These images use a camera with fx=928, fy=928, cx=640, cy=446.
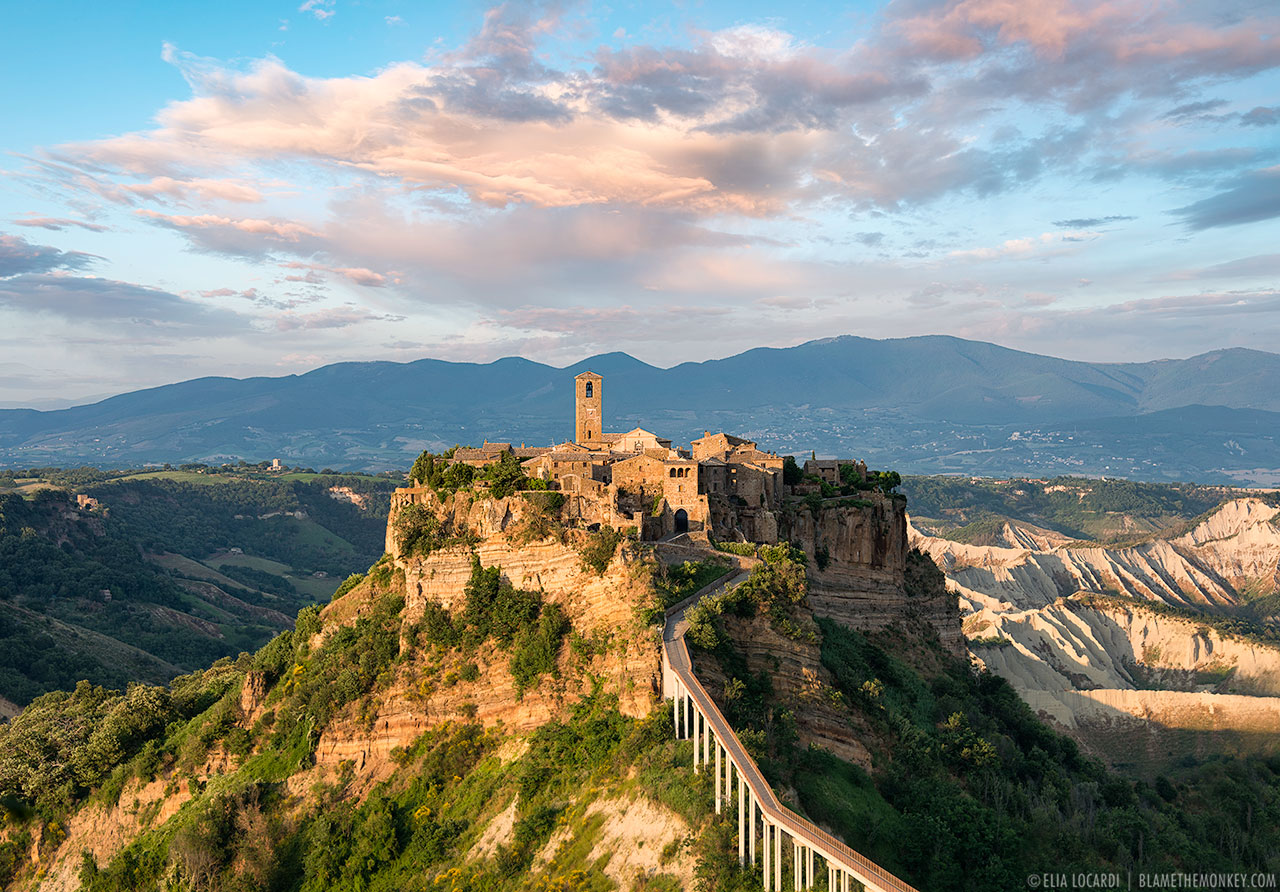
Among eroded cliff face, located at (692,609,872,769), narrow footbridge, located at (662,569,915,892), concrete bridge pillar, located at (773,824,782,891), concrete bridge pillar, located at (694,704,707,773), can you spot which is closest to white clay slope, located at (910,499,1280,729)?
eroded cliff face, located at (692,609,872,769)

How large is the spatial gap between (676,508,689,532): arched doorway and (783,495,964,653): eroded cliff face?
8.59 m

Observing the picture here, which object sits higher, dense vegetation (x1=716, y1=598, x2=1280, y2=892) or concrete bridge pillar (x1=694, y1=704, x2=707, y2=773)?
concrete bridge pillar (x1=694, y1=704, x2=707, y2=773)

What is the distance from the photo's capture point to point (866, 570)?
60.9 meters

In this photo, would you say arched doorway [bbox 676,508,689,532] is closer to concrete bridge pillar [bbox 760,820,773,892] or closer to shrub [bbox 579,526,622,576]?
shrub [bbox 579,526,622,576]

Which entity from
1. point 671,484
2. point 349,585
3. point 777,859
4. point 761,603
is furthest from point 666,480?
point 777,859

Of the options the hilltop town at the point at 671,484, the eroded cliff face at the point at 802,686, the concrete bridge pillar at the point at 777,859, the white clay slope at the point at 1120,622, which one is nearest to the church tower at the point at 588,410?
the hilltop town at the point at 671,484

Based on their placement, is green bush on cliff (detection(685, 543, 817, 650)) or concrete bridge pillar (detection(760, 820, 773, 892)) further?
green bush on cliff (detection(685, 543, 817, 650))

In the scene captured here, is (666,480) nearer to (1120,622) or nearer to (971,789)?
(971,789)

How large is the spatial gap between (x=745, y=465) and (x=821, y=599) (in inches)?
375

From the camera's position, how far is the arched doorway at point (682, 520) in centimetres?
5306

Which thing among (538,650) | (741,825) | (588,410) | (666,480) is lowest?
(741,825)

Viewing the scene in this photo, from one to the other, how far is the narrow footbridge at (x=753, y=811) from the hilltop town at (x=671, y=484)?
13031 mm

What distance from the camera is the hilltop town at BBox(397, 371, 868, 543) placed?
5106 cm

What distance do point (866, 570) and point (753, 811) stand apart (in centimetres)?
3410
